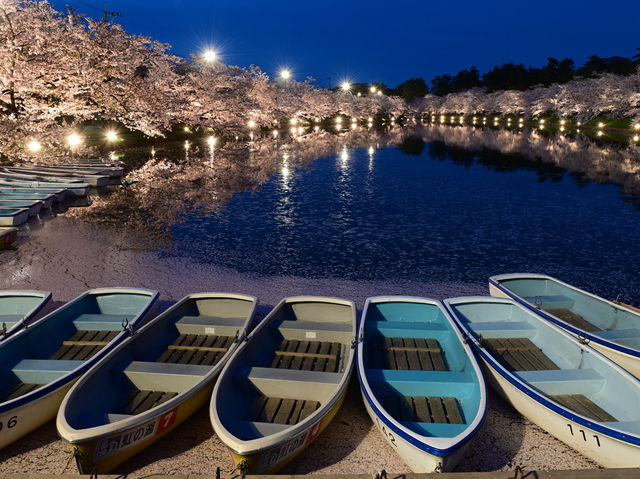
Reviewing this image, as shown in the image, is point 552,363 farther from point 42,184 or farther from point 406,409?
point 42,184

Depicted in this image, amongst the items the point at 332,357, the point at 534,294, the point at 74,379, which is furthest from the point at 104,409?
the point at 534,294

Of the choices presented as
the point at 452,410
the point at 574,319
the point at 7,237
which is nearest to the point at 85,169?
the point at 7,237

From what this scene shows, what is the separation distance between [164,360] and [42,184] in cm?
2154

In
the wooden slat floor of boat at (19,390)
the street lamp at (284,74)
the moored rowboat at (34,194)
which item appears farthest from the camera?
the street lamp at (284,74)

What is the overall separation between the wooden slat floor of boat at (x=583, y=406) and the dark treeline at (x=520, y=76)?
312 ft

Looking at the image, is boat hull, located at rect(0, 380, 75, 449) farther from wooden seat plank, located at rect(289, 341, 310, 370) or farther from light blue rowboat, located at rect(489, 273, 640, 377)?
light blue rowboat, located at rect(489, 273, 640, 377)

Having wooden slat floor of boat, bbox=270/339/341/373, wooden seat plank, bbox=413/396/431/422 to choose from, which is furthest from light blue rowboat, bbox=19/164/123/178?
wooden seat plank, bbox=413/396/431/422

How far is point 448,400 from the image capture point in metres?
6.73

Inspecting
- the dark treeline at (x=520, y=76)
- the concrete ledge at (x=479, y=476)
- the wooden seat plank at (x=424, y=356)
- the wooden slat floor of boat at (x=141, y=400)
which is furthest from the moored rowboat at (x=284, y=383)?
the dark treeline at (x=520, y=76)

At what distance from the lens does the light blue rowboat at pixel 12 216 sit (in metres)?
16.8

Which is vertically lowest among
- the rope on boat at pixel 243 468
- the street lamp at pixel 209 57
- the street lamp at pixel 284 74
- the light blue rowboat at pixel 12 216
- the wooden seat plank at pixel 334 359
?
the wooden seat plank at pixel 334 359

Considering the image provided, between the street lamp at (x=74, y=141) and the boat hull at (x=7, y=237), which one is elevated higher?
the street lamp at (x=74, y=141)

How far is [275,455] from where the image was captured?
536 cm

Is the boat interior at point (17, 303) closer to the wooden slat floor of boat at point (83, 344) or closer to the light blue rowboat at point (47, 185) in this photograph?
the wooden slat floor of boat at point (83, 344)
